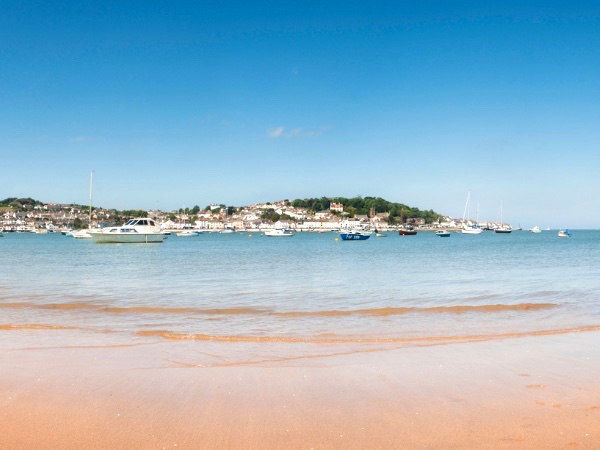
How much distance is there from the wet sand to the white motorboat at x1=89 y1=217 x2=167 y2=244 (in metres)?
66.3

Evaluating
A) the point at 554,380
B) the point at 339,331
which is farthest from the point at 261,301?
the point at 554,380

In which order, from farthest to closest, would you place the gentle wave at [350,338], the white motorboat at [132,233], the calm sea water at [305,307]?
the white motorboat at [132,233] → the calm sea water at [305,307] → the gentle wave at [350,338]

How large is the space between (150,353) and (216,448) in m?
4.55

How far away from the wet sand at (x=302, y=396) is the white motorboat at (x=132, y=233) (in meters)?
66.3

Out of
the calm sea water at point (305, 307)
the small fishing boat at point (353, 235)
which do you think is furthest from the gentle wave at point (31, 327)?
the small fishing boat at point (353, 235)

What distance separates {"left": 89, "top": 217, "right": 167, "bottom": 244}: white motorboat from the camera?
7312 cm

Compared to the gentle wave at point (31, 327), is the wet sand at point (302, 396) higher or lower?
higher

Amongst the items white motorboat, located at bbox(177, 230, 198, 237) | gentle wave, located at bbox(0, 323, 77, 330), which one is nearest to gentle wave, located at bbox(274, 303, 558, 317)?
gentle wave, located at bbox(0, 323, 77, 330)

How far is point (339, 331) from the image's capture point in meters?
11.7

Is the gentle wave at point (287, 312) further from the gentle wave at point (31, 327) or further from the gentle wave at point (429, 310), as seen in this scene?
the gentle wave at point (31, 327)

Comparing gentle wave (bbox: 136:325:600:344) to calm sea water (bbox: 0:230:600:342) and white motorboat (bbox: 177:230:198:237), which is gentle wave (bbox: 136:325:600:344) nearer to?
calm sea water (bbox: 0:230:600:342)

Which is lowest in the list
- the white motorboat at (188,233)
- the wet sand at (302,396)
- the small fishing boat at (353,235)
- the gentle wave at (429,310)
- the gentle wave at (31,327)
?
the white motorboat at (188,233)

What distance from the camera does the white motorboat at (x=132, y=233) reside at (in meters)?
73.1

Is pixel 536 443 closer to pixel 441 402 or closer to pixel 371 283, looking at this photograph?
pixel 441 402
